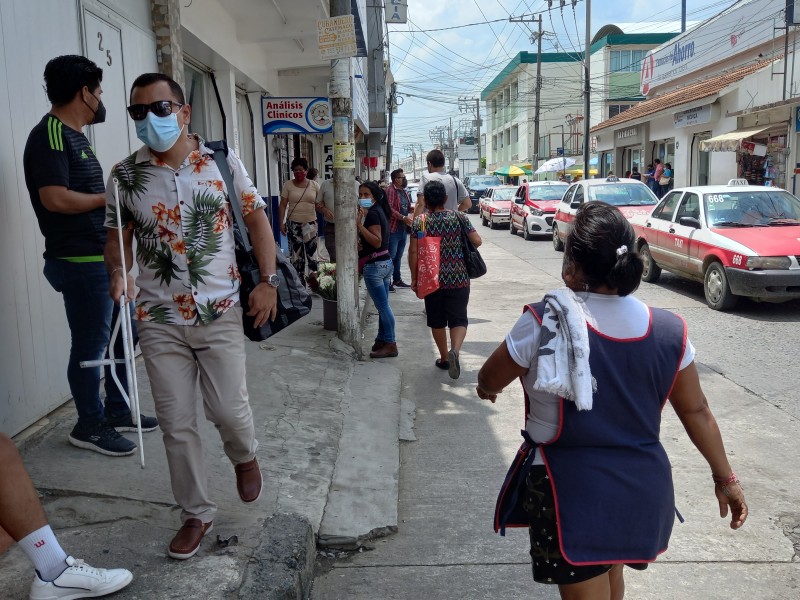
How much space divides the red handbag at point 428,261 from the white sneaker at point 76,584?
161 inches

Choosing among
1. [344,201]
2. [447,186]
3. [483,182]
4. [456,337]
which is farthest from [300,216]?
[483,182]

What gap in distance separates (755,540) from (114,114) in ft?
16.0

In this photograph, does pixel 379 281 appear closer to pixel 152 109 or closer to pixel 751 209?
pixel 152 109

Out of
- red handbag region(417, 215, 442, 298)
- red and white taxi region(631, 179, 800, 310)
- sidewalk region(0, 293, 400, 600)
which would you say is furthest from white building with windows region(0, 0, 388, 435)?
red and white taxi region(631, 179, 800, 310)

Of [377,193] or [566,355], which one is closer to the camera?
[566,355]

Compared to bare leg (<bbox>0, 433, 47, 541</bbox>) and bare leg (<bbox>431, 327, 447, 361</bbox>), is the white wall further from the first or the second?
bare leg (<bbox>431, 327, 447, 361</bbox>)

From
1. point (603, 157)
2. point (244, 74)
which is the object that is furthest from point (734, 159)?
point (244, 74)

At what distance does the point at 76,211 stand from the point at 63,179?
16 centimetres

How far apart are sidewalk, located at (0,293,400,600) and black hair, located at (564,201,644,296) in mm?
1679

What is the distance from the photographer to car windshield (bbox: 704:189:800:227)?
32.0 feet

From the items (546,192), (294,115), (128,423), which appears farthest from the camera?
(546,192)

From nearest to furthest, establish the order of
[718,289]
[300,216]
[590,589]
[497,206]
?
[590,589] → [718,289] → [300,216] → [497,206]

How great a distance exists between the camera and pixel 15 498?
7.78ft

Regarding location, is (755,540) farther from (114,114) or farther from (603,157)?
(603,157)
